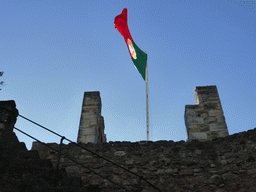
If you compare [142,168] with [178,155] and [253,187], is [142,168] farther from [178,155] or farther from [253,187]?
[253,187]

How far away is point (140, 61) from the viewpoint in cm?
954

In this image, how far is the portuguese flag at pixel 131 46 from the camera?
371 inches

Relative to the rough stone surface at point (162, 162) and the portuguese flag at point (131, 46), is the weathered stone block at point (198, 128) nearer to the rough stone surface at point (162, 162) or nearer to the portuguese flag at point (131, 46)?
the rough stone surface at point (162, 162)

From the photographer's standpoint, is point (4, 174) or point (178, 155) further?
point (178, 155)

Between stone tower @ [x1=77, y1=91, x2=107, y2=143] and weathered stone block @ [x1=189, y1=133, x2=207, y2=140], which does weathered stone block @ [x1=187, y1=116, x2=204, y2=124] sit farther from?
stone tower @ [x1=77, y1=91, x2=107, y2=143]

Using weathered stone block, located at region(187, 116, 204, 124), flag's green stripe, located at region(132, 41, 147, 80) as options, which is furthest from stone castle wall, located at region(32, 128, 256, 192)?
flag's green stripe, located at region(132, 41, 147, 80)

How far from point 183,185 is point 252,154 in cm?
149

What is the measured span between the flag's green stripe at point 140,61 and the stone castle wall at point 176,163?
3809 mm

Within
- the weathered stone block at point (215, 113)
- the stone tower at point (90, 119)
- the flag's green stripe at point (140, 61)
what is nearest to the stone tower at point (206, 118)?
the weathered stone block at point (215, 113)

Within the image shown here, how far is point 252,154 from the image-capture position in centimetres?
520

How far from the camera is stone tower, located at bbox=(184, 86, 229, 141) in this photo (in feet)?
20.5

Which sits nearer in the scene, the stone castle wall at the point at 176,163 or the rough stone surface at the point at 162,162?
the rough stone surface at the point at 162,162

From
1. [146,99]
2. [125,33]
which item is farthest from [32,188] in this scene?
[125,33]

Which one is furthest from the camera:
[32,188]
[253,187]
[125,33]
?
[125,33]
